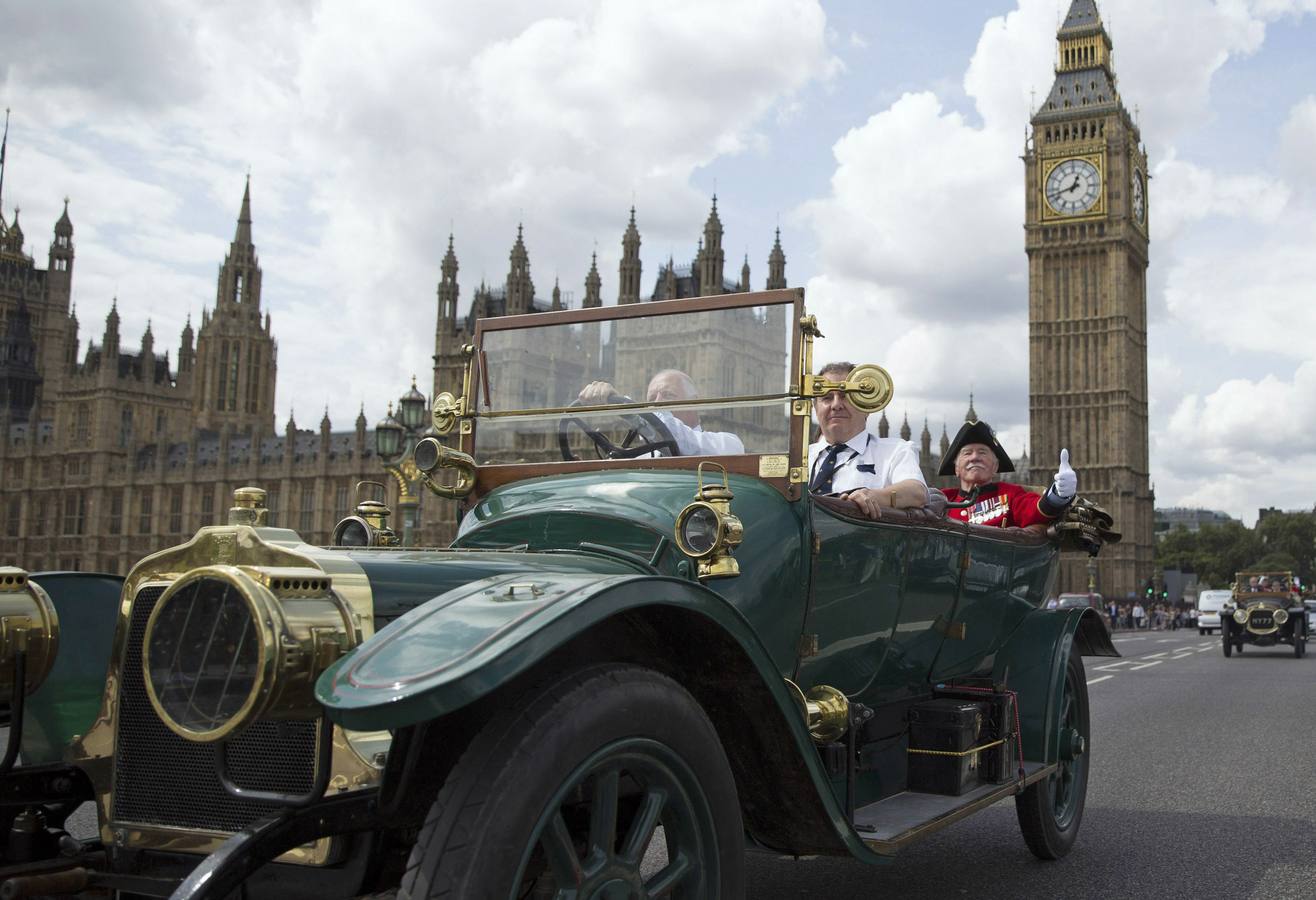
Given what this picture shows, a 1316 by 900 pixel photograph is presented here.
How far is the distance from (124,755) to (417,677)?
33.8 inches

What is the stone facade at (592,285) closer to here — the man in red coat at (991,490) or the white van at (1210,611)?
the white van at (1210,611)

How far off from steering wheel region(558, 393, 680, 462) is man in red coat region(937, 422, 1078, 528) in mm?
2101

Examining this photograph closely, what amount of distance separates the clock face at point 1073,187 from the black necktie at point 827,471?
219 ft

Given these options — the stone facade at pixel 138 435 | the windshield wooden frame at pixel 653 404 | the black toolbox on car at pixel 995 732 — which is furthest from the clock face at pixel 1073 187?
the windshield wooden frame at pixel 653 404

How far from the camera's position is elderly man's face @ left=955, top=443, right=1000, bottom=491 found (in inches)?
217

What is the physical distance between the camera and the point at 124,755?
2322 mm

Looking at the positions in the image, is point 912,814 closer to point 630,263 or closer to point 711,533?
point 711,533

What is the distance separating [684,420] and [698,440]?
0.08 meters

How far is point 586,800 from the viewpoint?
2.34m

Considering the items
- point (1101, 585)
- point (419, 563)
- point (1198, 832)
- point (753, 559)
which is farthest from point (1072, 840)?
point (1101, 585)

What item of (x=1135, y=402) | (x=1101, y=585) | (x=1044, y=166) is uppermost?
(x=1044, y=166)

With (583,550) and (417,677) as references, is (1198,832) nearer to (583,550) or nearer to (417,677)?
(583,550)

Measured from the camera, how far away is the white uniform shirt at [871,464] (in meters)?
4.03

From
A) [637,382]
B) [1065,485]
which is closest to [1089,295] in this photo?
[1065,485]
